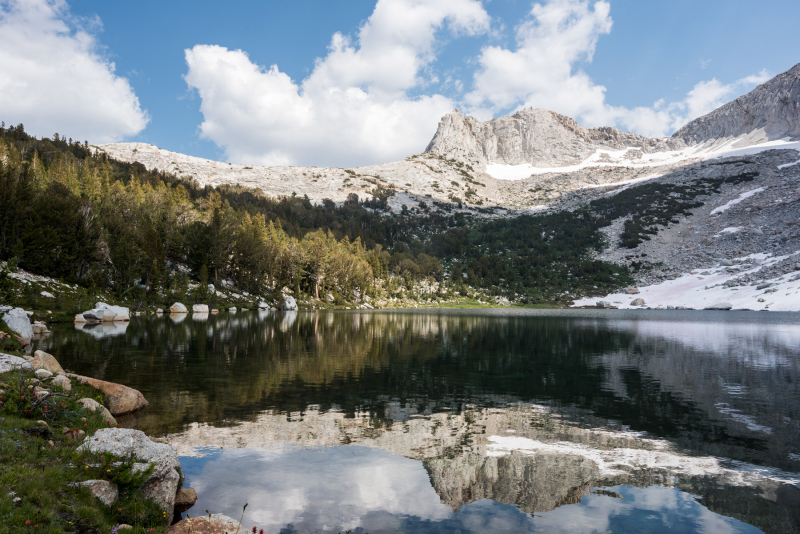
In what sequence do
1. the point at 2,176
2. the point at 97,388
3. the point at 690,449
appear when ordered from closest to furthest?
the point at 690,449, the point at 97,388, the point at 2,176

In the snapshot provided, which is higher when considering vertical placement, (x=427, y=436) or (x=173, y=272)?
(x=173, y=272)

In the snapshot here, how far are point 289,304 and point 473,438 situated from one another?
92700 mm

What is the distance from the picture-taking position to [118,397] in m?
16.5

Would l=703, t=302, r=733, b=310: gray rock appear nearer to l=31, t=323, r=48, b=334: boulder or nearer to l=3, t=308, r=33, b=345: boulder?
l=3, t=308, r=33, b=345: boulder

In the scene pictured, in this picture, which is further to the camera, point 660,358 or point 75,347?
point 660,358

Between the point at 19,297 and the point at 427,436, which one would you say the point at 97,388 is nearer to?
the point at 427,436

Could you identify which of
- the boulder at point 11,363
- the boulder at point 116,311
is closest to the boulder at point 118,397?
the boulder at point 11,363

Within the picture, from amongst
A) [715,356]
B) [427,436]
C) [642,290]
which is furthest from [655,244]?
[427,436]

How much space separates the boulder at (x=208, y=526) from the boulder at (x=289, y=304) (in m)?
96.7

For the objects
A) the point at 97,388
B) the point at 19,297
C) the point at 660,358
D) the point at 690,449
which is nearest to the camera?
the point at 690,449

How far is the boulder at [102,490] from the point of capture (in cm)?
785

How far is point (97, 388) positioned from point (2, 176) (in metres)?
64.9

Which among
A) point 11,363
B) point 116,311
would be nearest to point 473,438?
point 11,363

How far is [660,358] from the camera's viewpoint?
33.5 meters
